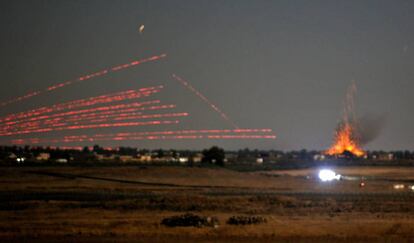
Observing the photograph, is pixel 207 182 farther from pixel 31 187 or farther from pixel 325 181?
pixel 31 187

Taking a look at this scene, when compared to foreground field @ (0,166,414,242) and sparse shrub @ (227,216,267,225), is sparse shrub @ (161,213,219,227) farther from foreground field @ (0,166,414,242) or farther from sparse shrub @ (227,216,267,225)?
sparse shrub @ (227,216,267,225)

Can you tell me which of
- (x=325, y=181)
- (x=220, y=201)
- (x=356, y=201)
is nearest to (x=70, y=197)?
(x=220, y=201)

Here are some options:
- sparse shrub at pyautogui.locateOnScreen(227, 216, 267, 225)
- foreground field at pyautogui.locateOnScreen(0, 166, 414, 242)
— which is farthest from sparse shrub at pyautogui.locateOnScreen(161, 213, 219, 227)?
sparse shrub at pyautogui.locateOnScreen(227, 216, 267, 225)

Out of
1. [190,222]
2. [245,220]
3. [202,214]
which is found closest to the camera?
[190,222]

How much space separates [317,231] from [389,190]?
3302cm

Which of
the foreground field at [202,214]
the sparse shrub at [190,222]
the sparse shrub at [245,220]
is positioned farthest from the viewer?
the sparse shrub at [245,220]

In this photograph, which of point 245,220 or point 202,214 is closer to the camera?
point 245,220

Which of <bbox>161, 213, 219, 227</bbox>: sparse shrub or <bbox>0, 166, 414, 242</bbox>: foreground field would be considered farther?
<bbox>161, 213, 219, 227</bbox>: sparse shrub

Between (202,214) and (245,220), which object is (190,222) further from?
(202,214)

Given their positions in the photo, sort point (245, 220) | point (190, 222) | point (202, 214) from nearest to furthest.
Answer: point (190, 222) → point (245, 220) → point (202, 214)

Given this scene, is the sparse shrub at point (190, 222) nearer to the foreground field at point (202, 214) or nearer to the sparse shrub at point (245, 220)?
the foreground field at point (202, 214)

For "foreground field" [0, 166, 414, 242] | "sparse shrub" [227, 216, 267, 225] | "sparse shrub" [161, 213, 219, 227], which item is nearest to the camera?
"foreground field" [0, 166, 414, 242]

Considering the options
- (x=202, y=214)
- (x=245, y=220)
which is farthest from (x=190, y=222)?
(x=202, y=214)

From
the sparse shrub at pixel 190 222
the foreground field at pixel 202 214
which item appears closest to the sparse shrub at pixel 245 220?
the foreground field at pixel 202 214
